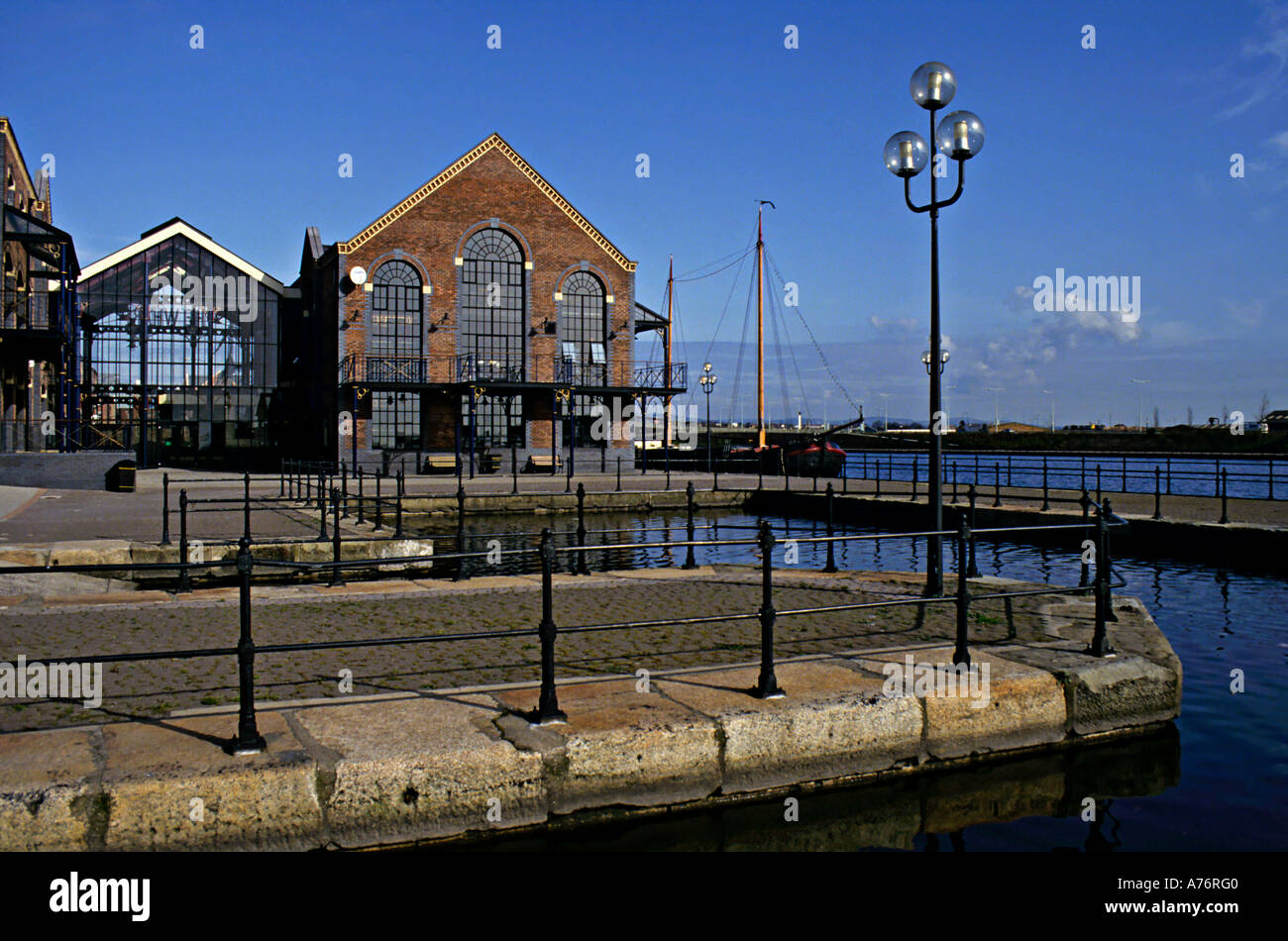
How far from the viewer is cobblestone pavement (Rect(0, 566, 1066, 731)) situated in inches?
267

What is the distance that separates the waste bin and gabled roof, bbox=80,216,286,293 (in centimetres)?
1842

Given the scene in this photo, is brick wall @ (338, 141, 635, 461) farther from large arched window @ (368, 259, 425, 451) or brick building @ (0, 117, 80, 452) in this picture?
brick building @ (0, 117, 80, 452)

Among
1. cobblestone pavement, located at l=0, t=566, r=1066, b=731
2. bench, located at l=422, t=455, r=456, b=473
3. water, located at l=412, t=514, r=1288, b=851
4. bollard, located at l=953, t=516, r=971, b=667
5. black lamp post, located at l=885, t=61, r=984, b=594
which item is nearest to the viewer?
water, located at l=412, t=514, r=1288, b=851

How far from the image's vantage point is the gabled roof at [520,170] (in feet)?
131

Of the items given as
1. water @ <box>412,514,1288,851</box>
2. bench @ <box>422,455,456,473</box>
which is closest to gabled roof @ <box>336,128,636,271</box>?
bench @ <box>422,455,456,473</box>

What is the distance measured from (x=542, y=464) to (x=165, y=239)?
20709 mm

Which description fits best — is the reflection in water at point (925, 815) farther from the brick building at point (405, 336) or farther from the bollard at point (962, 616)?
the brick building at point (405, 336)

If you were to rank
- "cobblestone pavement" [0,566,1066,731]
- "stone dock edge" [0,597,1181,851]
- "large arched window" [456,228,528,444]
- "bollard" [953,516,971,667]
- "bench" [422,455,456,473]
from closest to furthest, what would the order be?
"stone dock edge" [0,597,1181,851], "cobblestone pavement" [0,566,1066,731], "bollard" [953,516,971,667], "bench" [422,455,456,473], "large arched window" [456,228,528,444]

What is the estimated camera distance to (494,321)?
4241 cm
